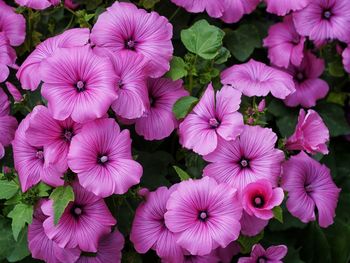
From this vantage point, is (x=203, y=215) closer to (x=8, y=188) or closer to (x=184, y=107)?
(x=184, y=107)

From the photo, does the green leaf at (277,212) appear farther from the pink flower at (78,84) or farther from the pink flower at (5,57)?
the pink flower at (5,57)

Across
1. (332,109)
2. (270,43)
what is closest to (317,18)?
(270,43)

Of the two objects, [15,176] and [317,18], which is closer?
[15,176]

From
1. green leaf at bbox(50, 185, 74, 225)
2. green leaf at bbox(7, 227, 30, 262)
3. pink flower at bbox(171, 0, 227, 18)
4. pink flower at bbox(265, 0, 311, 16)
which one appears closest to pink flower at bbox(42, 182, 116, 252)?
green leaf at bbox(50, 185, 74, 225)

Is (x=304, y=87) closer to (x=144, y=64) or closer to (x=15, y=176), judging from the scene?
(x=144, y=64)

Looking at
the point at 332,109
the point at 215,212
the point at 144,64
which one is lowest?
the point at 332,109

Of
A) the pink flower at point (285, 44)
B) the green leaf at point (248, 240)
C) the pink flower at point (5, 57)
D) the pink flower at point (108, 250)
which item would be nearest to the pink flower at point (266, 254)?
the green leaf at point (248, 240)

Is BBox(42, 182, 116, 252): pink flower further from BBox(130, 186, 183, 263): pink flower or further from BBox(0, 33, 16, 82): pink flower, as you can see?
BBox(0, 33, 16, 82): pink flower
